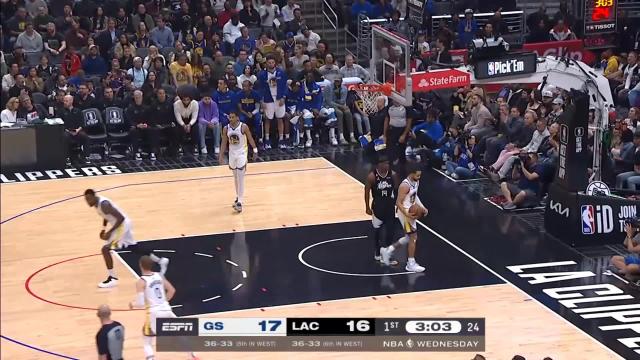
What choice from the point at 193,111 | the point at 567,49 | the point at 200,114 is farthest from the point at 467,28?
the point at 193,111

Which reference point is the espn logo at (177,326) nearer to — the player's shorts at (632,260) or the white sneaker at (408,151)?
the player's shorts at (632,260)

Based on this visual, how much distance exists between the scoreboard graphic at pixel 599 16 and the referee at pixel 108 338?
541 inches

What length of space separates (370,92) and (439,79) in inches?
106

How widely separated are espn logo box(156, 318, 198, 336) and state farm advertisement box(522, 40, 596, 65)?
67.3 ft

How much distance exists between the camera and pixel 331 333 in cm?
951

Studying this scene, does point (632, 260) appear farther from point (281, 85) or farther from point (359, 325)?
point (281, 85)

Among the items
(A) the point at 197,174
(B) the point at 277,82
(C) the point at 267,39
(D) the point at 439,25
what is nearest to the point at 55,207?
(A) the point at 197,174

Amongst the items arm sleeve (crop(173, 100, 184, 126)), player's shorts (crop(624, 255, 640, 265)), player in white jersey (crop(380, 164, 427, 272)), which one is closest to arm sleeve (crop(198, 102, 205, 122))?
arm sleeve (crop(173, 100, 184, 126))

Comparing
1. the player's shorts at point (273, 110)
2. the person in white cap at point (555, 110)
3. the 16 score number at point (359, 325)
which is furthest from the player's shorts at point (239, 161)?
the 16 score number at point (359, 325)

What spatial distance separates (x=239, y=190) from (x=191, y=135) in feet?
15.2

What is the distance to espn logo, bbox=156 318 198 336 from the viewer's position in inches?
382

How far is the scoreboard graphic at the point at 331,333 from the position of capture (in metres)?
9.41

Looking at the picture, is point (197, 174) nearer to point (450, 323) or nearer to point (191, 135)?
point (191, 135)

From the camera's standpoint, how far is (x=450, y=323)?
9453 millimetres
